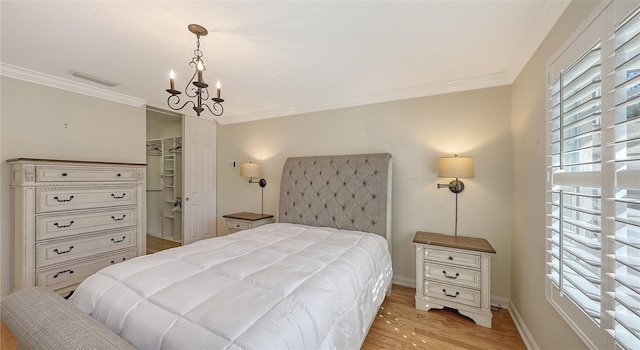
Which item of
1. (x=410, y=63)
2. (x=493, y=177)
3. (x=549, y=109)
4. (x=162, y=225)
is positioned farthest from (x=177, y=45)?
(x=162, y=225)

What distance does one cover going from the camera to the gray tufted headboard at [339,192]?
2643mm

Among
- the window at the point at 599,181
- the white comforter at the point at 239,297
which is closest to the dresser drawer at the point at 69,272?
the white comforter at the point at 239,297

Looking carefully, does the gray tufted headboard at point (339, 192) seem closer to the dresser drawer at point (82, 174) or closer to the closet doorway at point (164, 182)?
the dresser drawer at point (82, 174)

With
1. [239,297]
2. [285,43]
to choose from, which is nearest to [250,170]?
[285,43]

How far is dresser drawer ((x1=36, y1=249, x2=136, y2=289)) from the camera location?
7.47 feet

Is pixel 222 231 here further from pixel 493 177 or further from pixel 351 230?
pixel 493 177

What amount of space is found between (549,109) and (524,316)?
166 centimetres

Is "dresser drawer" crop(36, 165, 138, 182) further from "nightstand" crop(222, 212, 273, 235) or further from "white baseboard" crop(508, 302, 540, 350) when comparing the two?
"white baseboard" crop(508, 302, 540, 350)

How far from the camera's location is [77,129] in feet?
9.11

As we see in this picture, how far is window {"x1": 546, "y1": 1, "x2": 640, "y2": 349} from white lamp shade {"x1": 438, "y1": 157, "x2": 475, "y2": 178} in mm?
845

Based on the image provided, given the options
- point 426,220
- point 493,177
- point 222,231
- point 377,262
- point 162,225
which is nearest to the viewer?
point 377,262

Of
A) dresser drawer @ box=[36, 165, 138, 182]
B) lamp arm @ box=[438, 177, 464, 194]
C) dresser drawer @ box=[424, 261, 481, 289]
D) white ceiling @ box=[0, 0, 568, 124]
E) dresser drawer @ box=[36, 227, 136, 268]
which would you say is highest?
white ceiling @ box=[0, 0, 568, 124]

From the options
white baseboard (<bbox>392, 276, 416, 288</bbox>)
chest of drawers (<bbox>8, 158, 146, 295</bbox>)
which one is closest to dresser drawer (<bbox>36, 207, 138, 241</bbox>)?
chest of drawers (<bbox>8, 158, 146, 295</bbox>)

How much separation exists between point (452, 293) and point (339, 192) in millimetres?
1515
